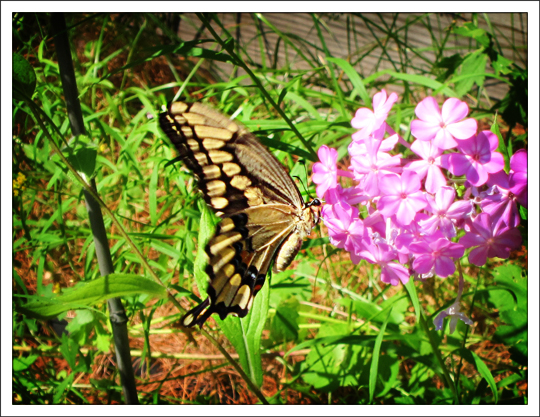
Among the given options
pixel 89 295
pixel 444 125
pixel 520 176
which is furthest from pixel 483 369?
pixel 89 295

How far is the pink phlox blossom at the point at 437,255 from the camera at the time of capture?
2.43ft

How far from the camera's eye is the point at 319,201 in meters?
1.00

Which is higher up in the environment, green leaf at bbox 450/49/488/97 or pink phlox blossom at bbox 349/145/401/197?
green leaf at bbox 450/49/488/97

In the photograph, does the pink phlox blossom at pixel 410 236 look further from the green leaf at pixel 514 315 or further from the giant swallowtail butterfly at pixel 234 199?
the green leaf at pixel 514 315

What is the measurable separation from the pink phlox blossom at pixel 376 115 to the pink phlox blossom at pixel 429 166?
10 centimetres

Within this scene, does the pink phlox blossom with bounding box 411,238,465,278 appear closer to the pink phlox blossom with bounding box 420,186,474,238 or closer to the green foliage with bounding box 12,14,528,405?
the pink phlox blossom with bounding box 420,186,474,238

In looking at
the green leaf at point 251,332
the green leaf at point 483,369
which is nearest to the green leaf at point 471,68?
the green leaf at point 483,369

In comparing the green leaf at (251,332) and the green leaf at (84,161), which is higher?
the green leaf at (84,161)

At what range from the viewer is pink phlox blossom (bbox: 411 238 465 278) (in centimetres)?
74

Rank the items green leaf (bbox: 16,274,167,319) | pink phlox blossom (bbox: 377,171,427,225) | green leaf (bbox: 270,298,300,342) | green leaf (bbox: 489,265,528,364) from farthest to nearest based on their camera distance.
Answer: green leaf (bbox: 270,298,300,342) → green leaf (bbox: 489,265,528,364) → pink phlox blossom (bbox: 377,171,427,225) → green leaf (bbox: 16,274,167,319)

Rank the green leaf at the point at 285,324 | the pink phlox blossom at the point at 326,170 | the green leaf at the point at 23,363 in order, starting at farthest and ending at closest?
the green leaf at the point at 23,363
the green leaf at the point at 285,324
the pink phlox blossom at the point at 326,170

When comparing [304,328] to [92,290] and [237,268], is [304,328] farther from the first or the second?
[92,290]

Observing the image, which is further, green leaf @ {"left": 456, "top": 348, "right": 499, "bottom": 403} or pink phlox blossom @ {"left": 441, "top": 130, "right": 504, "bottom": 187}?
green leaf @ {"left": 456, "top": 348, "right": 499, "bottom": 403}

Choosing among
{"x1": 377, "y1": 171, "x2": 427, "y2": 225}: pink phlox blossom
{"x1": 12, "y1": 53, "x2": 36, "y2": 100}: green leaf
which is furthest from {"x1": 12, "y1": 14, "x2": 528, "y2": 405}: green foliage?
{"x1": 377, "y1": 171, "x2": 427, "y2": 225}: pink phlox blossom
